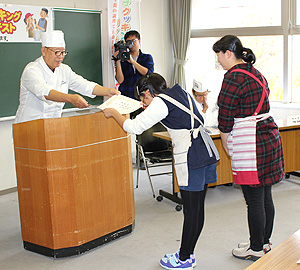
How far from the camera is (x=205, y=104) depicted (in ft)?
16.4

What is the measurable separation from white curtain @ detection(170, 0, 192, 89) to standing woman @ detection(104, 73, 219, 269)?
4126 mm

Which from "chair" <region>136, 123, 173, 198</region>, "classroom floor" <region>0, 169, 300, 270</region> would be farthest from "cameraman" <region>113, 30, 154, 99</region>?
"classroom floor" <region>0, 169, 300, 270</region>

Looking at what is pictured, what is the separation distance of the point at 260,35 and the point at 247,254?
401 cm

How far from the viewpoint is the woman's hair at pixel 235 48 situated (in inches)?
114

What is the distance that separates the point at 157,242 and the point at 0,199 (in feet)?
7.15

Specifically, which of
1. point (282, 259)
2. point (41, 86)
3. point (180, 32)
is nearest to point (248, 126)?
point (282, 259)

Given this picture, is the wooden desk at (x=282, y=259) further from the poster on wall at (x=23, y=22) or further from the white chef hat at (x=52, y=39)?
the poster on wall at (x=23, y=22)

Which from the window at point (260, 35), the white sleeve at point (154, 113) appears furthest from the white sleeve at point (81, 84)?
the window at point (260, 35)

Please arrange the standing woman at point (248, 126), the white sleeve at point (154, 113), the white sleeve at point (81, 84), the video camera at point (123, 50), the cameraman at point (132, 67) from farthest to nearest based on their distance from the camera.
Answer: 1. the cameraman at point (132, 67)
2. the video camera at point (123, 50)
3. the white sleeve at point (81, 84)
4. the standing woman at point (248, 126)
5. the white sleeve at point (154, 113)

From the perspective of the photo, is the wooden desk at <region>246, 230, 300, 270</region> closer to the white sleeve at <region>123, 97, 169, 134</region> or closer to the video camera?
the white sleeve at <region>123, 97, 169, 134</region>

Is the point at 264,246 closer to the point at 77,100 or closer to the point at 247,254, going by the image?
the point at 247,254

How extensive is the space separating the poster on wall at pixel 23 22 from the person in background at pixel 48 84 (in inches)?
55.8

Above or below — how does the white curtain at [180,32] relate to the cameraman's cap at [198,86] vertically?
above

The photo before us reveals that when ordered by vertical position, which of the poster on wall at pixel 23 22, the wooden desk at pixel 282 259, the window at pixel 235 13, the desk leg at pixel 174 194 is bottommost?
the desk leg at pixel 174 194
